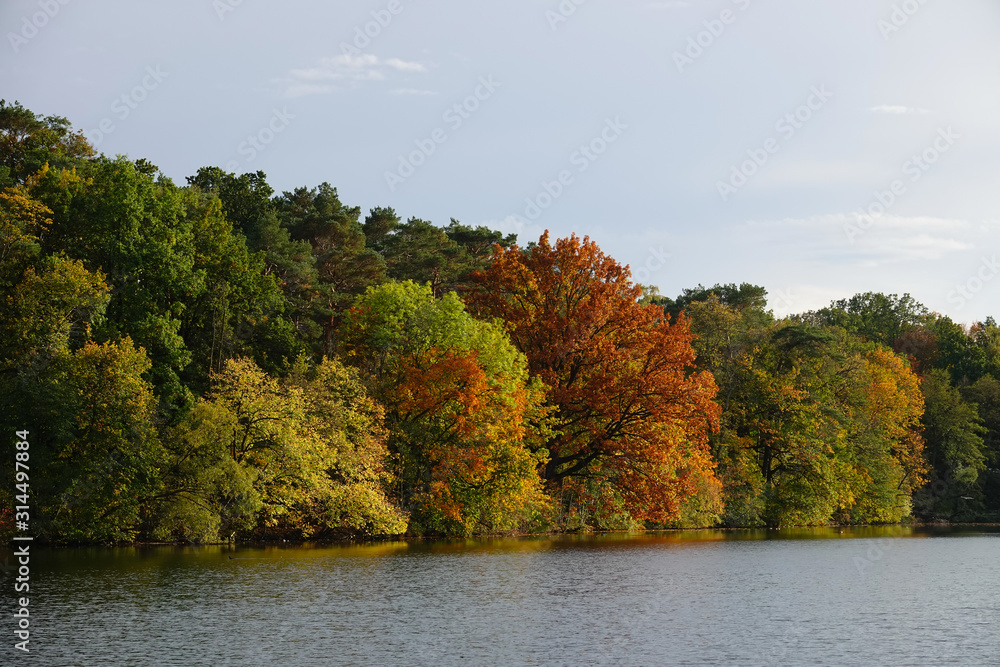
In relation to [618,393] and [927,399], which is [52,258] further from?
[927,399]

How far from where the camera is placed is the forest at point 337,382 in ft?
145

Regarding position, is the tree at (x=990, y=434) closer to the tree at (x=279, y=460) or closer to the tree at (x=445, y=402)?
the tree at (x=445, y=402)

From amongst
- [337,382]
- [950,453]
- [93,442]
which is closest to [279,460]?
[337,382]

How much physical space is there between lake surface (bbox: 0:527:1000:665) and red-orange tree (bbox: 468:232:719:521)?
45.6 ft

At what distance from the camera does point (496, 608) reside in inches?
1131

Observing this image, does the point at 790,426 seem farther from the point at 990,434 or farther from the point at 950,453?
the point at 990,434

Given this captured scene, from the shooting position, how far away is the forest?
145 ft

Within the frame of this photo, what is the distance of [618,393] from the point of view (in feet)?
199

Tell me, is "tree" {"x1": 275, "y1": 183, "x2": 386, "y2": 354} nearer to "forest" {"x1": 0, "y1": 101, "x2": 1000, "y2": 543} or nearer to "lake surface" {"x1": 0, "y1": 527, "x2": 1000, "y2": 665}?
"forest" {"x1": 0, "y1": 101, "x2": 1000, "y2": 543}

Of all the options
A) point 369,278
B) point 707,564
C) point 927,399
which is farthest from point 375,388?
point 927,399

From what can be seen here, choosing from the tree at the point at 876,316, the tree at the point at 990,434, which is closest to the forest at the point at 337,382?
the tree at the point at 990,434

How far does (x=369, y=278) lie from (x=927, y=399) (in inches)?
2525

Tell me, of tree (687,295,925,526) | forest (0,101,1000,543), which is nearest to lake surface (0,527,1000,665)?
forest (0,101,1000,543)

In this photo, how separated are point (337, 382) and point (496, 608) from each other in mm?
24768
